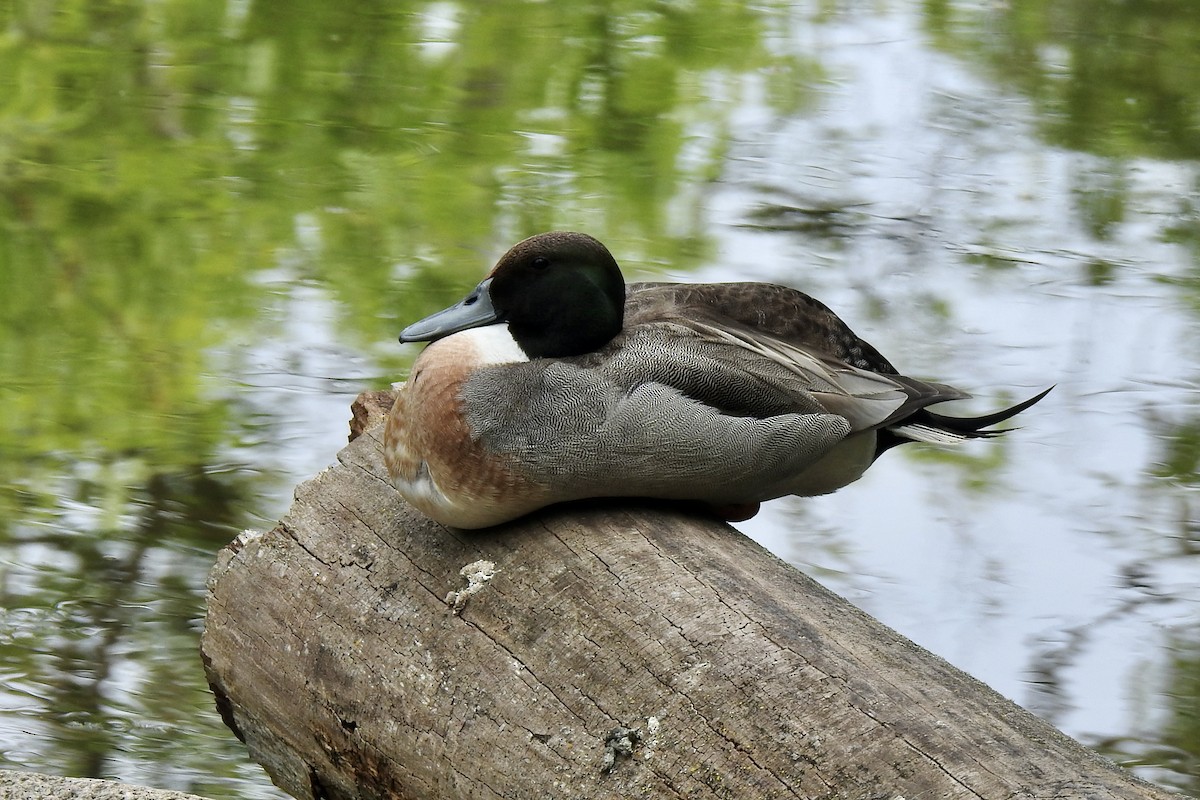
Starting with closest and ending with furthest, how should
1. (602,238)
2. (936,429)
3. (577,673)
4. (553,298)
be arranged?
(577,673) < (553,298) < (936,429) < (602,238)

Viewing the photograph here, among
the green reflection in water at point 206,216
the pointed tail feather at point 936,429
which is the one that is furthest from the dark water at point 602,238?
the pointed tail feather at point 936,429

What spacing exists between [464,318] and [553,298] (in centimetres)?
20

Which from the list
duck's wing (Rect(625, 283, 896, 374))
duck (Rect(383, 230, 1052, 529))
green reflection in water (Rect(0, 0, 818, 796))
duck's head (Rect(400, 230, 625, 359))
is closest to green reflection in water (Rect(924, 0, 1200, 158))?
green reflection in water (Rect(0, 0, 818, 796))

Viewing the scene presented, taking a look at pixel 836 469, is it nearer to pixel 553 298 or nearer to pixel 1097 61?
pixel 553 298

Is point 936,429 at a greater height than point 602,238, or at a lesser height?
greater

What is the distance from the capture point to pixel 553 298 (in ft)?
9.05

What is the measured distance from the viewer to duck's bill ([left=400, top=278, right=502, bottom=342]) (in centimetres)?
282

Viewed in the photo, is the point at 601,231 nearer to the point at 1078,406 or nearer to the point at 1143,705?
the point at 1078,406

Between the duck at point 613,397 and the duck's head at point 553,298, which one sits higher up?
the duck's head at point 553,298

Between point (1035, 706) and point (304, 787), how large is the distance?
7.42 ft

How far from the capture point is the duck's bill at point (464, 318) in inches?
111

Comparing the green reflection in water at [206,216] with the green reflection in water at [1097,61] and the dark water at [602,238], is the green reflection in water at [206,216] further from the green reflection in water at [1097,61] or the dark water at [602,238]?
the green reflection in water at [1097,61]

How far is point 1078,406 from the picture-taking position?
5.50 metres

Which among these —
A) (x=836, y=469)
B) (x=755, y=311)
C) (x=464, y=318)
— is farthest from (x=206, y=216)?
(x=836, y=469)
